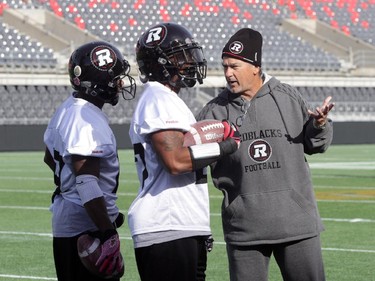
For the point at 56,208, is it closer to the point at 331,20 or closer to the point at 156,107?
the point at 156,107

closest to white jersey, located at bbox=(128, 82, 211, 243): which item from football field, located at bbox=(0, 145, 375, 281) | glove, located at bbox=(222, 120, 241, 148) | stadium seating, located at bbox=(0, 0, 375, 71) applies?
glove, located at bbox=(222, 120, 241, 148)

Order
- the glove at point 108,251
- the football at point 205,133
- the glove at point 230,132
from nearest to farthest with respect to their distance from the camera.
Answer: the football at point 205,133
the glove at point 230,132
the glove at point 108,251

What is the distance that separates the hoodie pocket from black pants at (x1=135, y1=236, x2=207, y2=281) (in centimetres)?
55

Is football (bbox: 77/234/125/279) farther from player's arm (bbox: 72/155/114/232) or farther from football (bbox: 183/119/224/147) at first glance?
football (bbox: 183/119/224/147)

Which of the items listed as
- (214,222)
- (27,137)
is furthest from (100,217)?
(27,137)

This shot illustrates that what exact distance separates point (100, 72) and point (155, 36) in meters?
0.51

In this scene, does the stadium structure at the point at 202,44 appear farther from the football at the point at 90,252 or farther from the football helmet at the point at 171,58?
the football helmet at the point at 171,58

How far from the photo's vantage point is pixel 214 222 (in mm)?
11820

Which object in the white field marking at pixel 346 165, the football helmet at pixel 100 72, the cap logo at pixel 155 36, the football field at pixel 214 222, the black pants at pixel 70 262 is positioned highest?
the cap logo at pixel 155 36

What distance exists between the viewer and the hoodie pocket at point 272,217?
4.96m

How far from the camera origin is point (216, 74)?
3428 cm

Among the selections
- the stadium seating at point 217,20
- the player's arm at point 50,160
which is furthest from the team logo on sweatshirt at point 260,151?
the stadium seating at point 217,20

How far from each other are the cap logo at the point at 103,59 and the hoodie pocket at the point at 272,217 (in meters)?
0.93

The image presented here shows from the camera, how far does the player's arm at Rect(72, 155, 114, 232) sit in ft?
15.7
